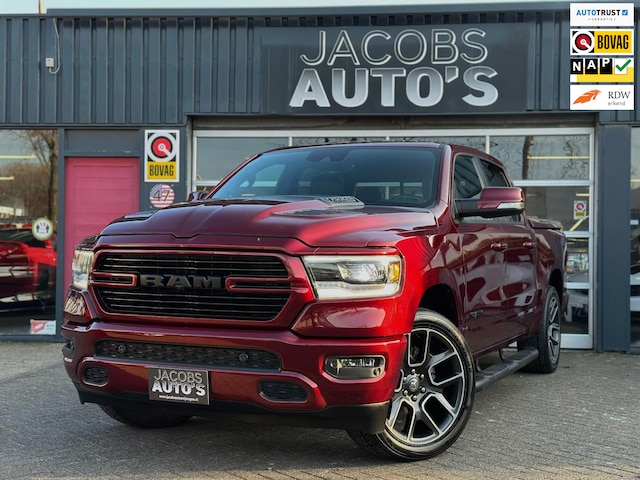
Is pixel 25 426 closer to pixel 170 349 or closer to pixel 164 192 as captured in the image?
pixel 170 349

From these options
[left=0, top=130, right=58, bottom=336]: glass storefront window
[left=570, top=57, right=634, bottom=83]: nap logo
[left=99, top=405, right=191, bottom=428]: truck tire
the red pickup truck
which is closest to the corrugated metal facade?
[left=0, top=130, right=58, bottom=336]: glass storefront window

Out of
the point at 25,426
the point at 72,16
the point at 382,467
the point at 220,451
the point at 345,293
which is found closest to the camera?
the point at 345,293

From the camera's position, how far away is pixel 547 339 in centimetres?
688

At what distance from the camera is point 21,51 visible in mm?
9625

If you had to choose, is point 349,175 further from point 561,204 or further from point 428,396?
point 561,204

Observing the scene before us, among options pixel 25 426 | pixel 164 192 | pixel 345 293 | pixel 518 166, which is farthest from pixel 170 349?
pixel 518 166

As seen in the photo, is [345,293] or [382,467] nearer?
[345,293]

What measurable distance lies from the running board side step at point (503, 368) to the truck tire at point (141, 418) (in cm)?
193

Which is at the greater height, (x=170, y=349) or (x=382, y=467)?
(x=170, y=349)

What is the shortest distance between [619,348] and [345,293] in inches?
260

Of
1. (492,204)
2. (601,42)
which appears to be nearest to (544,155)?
(601,42)

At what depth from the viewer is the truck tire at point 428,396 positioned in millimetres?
3869

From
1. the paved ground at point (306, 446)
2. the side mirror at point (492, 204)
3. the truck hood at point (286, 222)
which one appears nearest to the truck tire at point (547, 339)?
the paved ground at point (306, 446)

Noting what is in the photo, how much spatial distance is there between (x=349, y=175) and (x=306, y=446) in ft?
5.93
